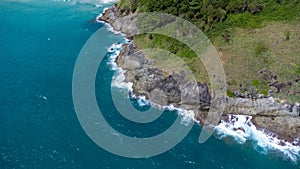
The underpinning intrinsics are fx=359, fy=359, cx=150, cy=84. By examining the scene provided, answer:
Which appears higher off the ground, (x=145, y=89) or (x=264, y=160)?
(x=145, y=89)

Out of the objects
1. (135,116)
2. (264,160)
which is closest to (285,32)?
(264,160)

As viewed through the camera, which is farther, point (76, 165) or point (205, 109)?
point (205, 109)

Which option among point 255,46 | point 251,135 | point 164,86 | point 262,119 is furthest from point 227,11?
point 251,135

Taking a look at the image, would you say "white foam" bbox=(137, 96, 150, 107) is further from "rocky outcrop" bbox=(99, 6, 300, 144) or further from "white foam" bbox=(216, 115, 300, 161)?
"white foam" bbox=(216, 115, 300, 161)

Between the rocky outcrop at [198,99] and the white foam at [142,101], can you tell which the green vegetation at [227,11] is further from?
the white foam at [142,101]

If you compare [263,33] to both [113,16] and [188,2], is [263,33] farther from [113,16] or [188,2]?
[113,16]

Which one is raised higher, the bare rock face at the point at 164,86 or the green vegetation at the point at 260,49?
the green vegetation at the point at 260,49

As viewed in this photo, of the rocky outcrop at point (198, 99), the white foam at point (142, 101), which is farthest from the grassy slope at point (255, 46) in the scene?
the white foam at point (142, 101)
